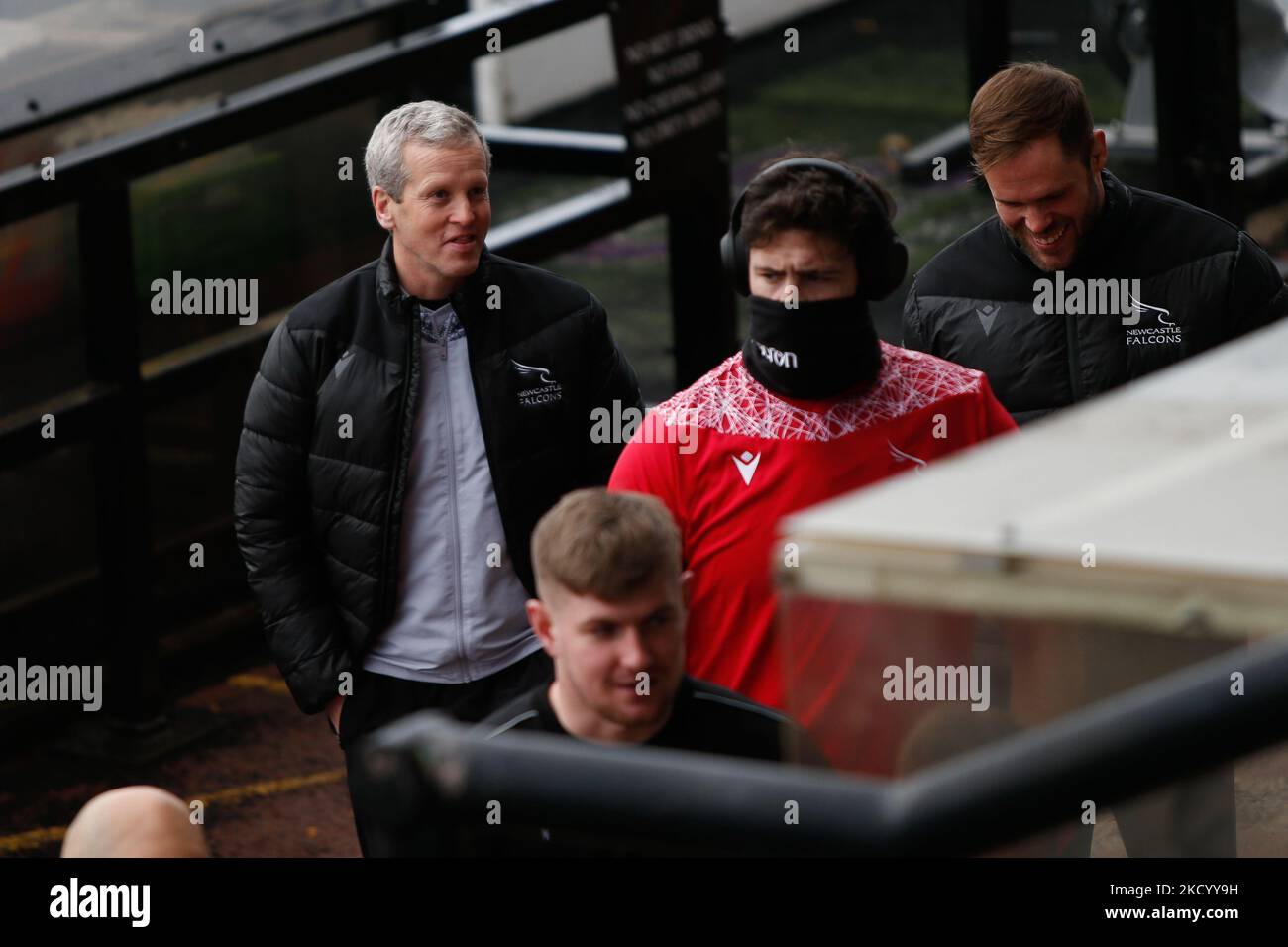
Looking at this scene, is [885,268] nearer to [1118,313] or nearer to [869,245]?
[869,245]

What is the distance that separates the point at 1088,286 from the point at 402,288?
1.26 meters

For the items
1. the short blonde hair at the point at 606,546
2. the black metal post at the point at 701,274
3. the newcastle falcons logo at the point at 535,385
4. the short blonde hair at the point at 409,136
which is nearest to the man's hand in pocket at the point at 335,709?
the newcastle falcons logo at the point at 535,385

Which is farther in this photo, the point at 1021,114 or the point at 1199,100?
the point at 1199,100

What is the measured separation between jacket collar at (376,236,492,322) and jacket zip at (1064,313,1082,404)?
3.56ft

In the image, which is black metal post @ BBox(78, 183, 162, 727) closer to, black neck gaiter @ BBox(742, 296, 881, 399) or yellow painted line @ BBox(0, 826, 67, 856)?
yellow painted line @ BBox(0, 826, 67, 856)

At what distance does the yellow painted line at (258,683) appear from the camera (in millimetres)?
6355

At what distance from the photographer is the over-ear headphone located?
2998 millimetres

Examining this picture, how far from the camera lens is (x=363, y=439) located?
3.68 metres

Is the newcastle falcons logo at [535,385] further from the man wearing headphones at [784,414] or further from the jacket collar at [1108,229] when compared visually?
the jacket collar at [1108,229]

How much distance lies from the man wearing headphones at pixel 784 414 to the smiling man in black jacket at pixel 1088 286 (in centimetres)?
56

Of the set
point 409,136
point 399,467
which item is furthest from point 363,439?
point 409,136

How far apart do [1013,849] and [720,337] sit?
245 inches
